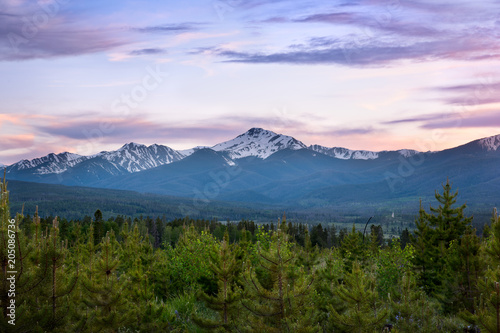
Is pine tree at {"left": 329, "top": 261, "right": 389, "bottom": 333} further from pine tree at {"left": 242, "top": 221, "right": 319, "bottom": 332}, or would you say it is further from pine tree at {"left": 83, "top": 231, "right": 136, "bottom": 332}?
pine tree at {"left": 83, "top": 231, "right": 136, "bottom": 332}

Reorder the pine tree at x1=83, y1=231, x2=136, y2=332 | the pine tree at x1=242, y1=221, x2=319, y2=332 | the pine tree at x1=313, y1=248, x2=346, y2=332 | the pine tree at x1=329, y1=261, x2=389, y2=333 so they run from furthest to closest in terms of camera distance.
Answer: the pine tree at x1=313, y1=248, x2=346, y2=332
the pine tree at x1=329, y1=261, x2=389, y2=333
the pine tree at x1=83, y1=231, x2=136, y2=332
the pine tree at x1=242, y1=221, x2=319, y2=332

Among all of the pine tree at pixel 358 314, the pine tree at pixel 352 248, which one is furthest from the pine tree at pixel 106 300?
the pine tree at pixel 352 248

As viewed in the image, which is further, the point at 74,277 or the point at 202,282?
the point at 202,282

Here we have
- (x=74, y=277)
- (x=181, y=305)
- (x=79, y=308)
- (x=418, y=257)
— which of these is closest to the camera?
Answer: (x=74, y=277)

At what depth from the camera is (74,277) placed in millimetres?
12664

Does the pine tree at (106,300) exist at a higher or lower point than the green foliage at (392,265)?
higher

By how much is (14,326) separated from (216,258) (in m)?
6.88

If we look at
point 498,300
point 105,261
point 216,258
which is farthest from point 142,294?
point 498,300

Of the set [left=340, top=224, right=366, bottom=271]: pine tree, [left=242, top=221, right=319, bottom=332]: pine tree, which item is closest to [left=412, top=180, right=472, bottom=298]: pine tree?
[left=340, top=224, right=366, bottom=271]: pine tree

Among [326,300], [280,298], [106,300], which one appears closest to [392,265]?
[326,300]

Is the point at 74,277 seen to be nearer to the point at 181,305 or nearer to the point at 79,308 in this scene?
the point at 79,308

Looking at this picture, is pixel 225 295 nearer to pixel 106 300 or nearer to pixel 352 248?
pixel 106 300

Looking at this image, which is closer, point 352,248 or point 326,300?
point 326,300

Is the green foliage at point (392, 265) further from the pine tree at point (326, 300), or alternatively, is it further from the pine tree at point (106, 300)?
the pine tree at point (106, 300)
